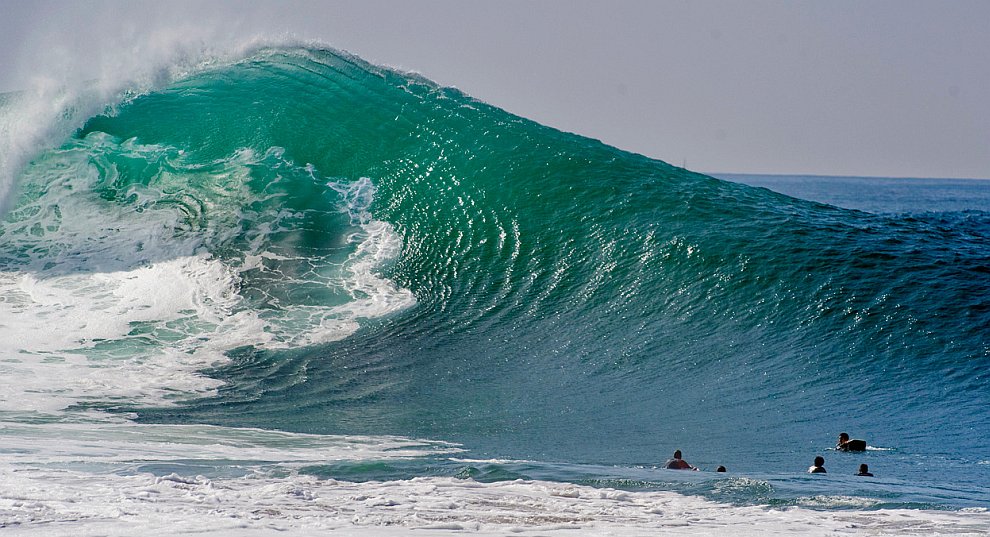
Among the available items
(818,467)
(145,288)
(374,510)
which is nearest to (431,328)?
(145,288)

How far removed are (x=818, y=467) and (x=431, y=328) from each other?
6171 millimetres

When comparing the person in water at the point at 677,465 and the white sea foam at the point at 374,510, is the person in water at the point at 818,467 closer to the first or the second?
the person in water at the point at 677,465

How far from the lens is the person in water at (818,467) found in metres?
8.48

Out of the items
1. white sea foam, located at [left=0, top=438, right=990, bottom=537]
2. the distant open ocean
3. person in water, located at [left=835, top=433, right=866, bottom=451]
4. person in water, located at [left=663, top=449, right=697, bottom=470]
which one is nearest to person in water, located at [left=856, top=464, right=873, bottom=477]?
person in water, located at [left=835, top=433, right=866, bottom=451]

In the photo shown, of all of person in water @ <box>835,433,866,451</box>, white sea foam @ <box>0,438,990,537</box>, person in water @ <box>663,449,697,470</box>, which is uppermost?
person in water @ <box>835,433,866,451</box>

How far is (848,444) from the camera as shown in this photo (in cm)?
958

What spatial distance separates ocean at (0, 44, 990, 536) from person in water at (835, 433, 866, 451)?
104 millimetres

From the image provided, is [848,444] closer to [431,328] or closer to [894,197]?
[431,328]

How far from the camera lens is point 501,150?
60.6ft

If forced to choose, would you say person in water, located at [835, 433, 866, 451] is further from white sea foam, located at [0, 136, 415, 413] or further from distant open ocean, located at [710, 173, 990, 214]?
distant open ocean, located at [710, 173, 990, 214]

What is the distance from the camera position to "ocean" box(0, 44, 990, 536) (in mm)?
7395

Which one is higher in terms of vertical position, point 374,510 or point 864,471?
point 864,471

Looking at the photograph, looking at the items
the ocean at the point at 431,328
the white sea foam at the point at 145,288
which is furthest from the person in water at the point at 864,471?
the white sea foam at the point at 145,288

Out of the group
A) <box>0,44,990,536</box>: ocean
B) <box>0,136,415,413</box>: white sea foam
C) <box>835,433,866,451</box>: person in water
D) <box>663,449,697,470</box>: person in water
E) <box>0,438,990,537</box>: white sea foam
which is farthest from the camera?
<box>0,136,415,413</box>: white sea foam
